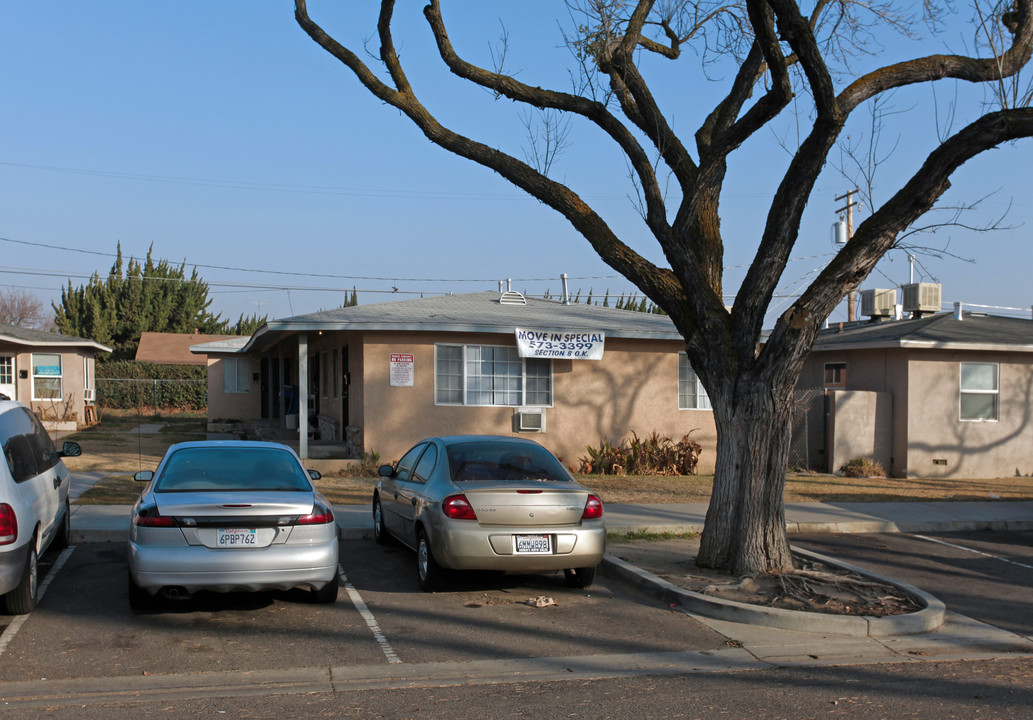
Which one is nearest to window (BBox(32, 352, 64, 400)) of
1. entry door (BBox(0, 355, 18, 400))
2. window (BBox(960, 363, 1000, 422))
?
entry door (BBox(0, 355, 18, 400))

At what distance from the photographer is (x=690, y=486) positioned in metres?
16.1

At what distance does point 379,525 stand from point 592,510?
3.40 metres

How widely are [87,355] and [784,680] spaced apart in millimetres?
29949

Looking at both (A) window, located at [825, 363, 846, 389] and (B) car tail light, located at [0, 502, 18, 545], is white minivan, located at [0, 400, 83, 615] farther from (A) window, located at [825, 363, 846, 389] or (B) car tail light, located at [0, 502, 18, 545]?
(A) window, located at [825, 363, 846, 389]

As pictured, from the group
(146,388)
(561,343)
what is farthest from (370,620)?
(146,388)

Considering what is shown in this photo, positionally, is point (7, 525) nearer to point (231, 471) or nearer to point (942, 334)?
point (231, 471)

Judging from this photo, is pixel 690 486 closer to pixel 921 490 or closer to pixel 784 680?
pixel 921 490

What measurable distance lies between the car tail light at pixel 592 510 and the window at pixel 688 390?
11.1 m

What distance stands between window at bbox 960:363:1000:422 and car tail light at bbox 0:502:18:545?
18.2 meters

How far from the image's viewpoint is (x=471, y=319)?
17.7 meters

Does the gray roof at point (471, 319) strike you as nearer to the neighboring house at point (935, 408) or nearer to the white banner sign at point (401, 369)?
the white banner sign at point (401, 369)

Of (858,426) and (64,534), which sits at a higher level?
(858,426)

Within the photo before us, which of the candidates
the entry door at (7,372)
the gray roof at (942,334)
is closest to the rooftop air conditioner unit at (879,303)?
the gray roof at (942,334)

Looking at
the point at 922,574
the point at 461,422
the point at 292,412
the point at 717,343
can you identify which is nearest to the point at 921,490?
the point at 922,574
